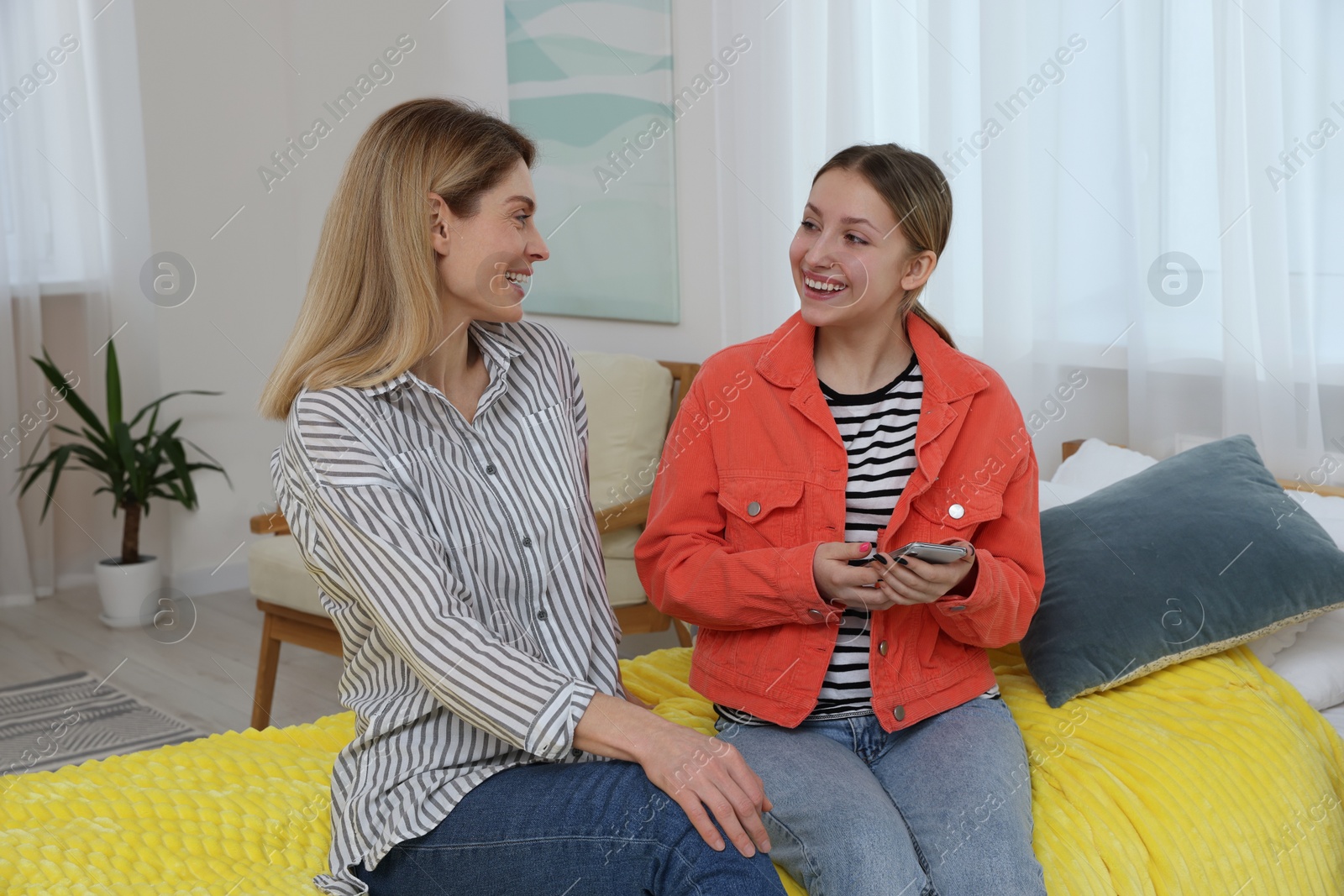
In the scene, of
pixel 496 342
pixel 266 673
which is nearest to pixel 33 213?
pixel 266 673

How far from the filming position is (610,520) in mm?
2838

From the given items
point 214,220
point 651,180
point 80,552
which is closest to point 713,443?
point 651,180

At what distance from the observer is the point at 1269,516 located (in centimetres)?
173

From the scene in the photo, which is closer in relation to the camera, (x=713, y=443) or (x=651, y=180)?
(x=713, y=443)

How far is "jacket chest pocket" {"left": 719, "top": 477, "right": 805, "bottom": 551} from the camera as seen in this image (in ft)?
5.15

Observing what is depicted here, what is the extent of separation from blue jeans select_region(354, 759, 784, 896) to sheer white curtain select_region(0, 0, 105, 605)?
3.61 meters

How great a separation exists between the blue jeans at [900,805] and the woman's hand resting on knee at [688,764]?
93 mm

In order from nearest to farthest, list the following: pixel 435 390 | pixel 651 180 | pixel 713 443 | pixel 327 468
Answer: pixel 327 468
pixel 435 390
pixel 713 443
pixel 651 180

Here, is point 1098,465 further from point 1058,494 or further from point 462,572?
point 462,572

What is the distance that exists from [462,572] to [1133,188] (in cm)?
151

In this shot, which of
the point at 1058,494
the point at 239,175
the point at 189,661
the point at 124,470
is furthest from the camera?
the point at 239,175

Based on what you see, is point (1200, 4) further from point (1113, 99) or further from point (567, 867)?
point (567, 867)

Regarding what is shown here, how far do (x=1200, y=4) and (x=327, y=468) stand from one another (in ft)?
5.61

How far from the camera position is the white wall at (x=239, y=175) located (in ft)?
13.9
